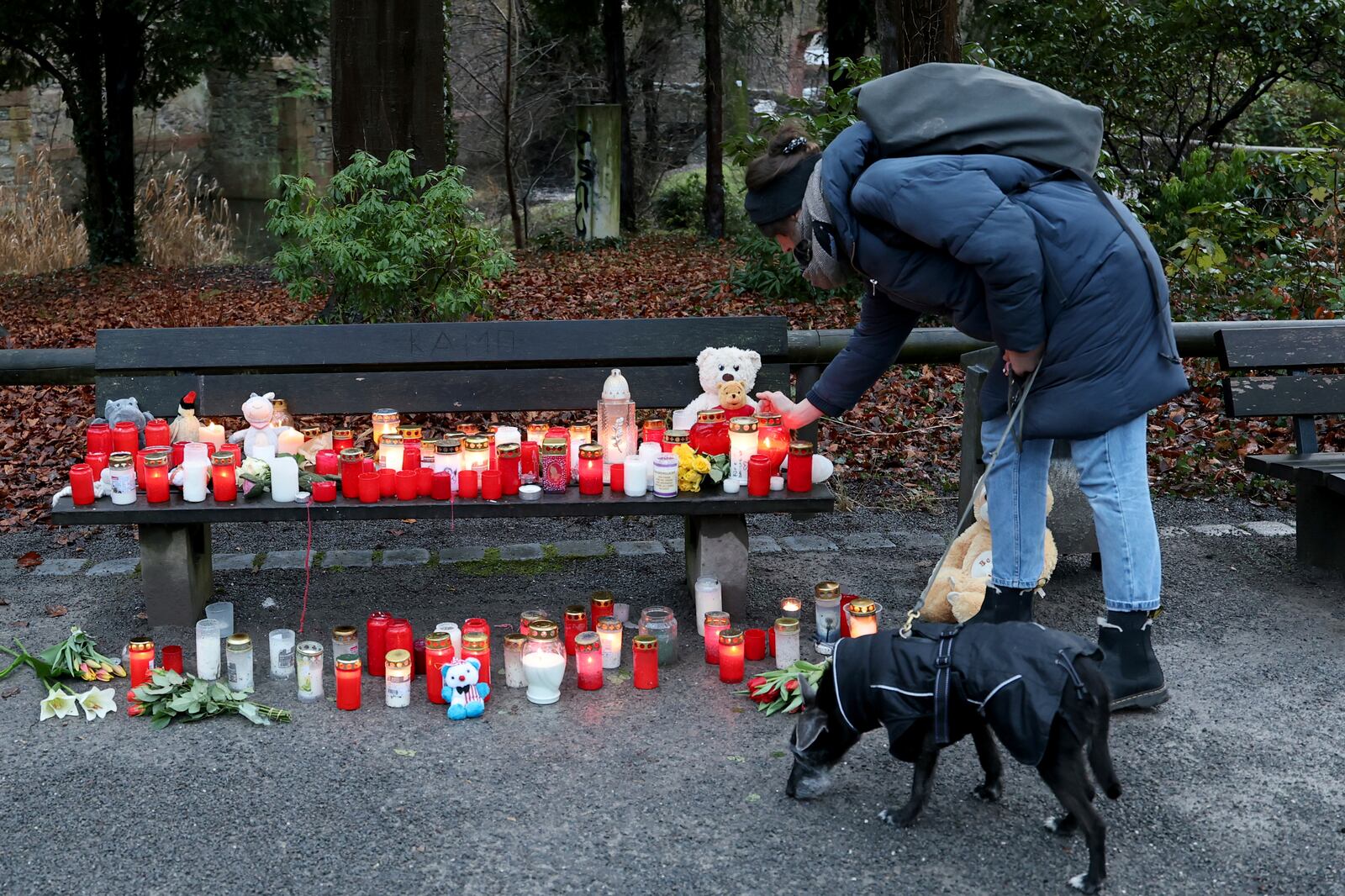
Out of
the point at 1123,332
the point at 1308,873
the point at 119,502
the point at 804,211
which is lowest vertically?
the point at 1308,873

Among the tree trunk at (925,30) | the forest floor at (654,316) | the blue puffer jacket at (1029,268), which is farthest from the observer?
the tree trunk at (925,30)

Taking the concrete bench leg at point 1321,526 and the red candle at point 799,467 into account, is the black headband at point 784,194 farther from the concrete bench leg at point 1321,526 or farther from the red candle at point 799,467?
the concrete bench leg at point 1321,526

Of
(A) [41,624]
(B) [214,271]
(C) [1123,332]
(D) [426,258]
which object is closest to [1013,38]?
(D) [426,258]

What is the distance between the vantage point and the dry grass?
14.9 metres

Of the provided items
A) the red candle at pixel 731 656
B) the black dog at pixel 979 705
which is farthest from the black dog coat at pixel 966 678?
the red candle at pixel 731 656

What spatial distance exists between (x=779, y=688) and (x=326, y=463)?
1.83 meters

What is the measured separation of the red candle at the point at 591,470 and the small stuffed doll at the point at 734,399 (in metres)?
0.59

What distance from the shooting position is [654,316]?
1013 centimetres

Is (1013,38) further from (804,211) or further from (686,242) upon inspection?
(804,211)

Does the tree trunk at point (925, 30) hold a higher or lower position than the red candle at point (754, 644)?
higher

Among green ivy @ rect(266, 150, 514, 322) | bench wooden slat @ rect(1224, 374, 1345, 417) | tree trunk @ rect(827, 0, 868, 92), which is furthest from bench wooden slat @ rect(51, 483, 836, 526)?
tree trunk @ rect(827, 0, 868, 92)

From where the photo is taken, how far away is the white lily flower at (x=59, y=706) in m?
3.92

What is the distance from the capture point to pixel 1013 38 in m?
12.6

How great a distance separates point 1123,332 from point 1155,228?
635 centimetres
